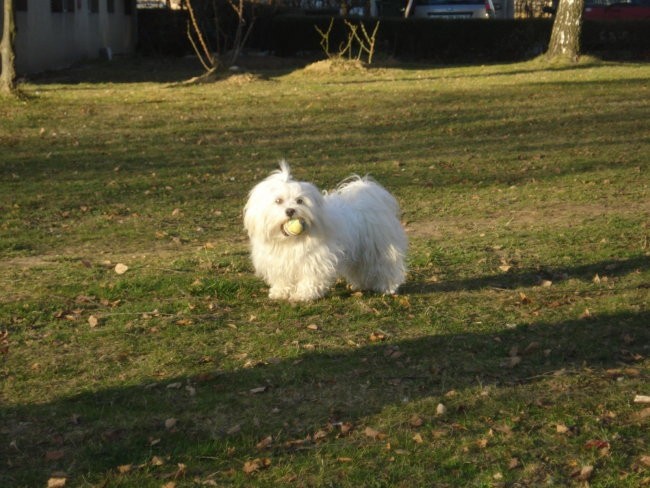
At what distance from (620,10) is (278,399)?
30438mm

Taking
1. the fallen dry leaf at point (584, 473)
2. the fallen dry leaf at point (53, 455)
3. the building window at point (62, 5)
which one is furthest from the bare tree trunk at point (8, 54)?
the fallen dry leaf at point (584, 473)

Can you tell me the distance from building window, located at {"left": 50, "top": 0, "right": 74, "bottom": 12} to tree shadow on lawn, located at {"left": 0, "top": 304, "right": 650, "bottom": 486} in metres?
22.0

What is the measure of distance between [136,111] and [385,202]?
1073cm

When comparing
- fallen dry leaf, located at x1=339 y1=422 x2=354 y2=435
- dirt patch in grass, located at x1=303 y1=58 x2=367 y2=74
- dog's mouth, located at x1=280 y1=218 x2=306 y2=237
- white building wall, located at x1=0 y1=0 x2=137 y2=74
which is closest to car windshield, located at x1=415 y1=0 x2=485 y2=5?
dirt patch in grass, located at x1=303 y1=58 x2=367 y2=74

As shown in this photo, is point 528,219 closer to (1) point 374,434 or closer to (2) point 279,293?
(2) point 279,293

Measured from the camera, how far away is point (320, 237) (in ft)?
23.6

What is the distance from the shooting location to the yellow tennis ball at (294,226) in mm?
6949

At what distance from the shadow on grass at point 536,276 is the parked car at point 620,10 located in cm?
2604

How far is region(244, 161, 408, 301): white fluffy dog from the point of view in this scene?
700 centimetres

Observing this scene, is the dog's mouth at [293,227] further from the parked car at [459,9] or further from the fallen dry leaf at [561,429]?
the parked car at [459,9]

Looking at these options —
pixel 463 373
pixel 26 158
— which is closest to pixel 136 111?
pixel 26 158

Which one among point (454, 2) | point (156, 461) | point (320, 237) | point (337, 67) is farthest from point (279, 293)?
point (454, 2)

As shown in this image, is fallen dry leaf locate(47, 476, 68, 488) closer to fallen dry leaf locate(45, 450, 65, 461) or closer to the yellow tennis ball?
fallen dry leaf locate(45, 450, 65, 461)

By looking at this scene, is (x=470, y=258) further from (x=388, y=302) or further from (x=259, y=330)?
(x=259, y=330)
